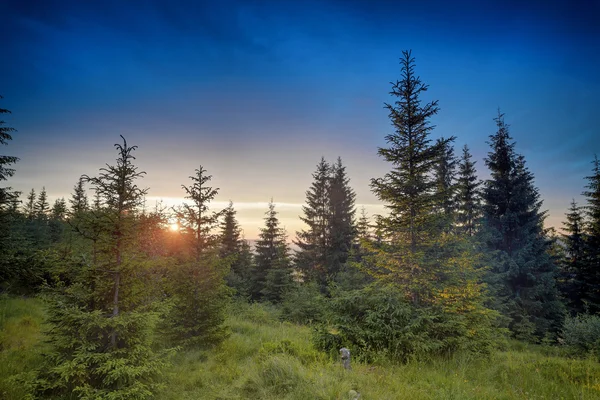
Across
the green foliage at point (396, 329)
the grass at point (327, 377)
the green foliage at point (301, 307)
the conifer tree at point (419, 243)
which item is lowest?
the green foliage at point (301, 307)

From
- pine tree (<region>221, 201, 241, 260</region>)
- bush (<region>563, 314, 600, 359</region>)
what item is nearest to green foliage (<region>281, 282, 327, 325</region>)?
bush (<region>563, 314, 600, 359</region>)

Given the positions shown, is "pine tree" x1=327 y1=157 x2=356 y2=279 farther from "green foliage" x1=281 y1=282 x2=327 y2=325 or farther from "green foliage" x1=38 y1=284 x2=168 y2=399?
"green foliage" x1=38 y1=284 x2=168 y2=399

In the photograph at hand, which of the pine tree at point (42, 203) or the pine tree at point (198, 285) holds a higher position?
the pine tree at point (42, 203)

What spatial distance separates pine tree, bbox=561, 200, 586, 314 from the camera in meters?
20.5

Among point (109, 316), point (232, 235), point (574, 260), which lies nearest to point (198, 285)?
point (109, 316)

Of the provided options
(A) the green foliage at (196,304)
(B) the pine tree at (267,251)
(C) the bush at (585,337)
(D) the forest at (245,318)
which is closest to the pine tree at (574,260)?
(D) the forest at (245,318)

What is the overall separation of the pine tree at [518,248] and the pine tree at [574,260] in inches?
108

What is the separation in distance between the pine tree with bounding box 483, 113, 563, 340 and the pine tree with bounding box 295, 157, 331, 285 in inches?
539

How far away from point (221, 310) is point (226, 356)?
1.49 meters

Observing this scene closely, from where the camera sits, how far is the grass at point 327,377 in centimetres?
554

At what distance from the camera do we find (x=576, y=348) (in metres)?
12.3

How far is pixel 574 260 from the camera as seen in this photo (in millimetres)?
22219

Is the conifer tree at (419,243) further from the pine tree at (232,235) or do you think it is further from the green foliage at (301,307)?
the pine tree at (232,235)

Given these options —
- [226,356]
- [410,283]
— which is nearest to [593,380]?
[410,283]
